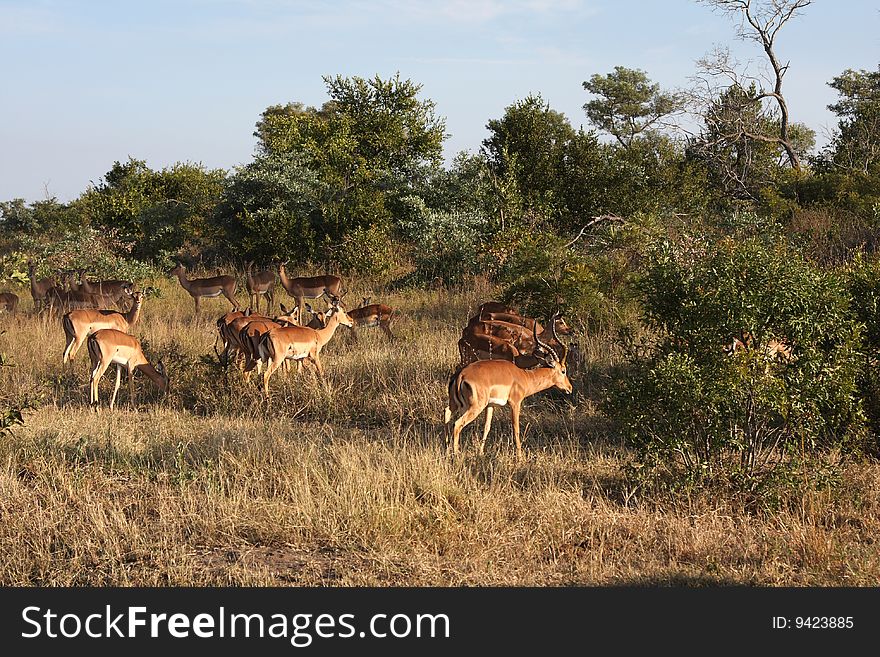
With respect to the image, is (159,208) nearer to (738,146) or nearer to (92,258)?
(92,258)

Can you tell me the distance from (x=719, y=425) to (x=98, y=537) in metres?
4.37

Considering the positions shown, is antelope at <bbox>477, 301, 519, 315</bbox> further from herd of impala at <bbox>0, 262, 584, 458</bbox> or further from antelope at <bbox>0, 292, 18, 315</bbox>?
antelope at <bbox>0, 292, 18, 315</bbox>

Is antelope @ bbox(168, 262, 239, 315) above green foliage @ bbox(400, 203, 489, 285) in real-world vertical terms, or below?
below

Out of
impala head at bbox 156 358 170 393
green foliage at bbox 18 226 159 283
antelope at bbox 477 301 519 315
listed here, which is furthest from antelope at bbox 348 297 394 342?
green foliage at bbox 18 226 159 283

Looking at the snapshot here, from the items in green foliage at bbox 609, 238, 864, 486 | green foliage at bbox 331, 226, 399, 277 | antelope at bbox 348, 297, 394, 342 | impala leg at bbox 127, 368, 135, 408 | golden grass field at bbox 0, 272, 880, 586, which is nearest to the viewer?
golden grass field at bbox 0, 272, 880, 586

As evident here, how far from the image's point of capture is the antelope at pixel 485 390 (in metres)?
8.11

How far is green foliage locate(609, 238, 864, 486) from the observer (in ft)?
22.2

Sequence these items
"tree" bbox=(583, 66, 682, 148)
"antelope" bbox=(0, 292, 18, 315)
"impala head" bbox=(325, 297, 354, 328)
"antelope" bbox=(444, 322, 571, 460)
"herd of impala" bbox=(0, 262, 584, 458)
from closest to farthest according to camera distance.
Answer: "antelope" bbox=(444, 322, 571, 460) → "herd of impala" bbox=(0, 262, 584, 458) → "impala head" bbox=(325, 297, 354, 328) → "antelope" bbox=(0, 292, 18, 315) → "tree" bbox=(583, 66, 682, 148)

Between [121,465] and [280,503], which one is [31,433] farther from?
[280,503]

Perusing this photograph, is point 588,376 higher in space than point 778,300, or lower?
lower

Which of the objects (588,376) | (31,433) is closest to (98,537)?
(31,433)

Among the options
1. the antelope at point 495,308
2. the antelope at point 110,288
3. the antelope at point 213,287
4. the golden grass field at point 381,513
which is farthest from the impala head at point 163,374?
the antelope at point 213,287

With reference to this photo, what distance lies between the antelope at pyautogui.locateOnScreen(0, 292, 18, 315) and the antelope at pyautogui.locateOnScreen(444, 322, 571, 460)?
11789 millimetres

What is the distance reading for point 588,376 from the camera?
1071 centimetres
